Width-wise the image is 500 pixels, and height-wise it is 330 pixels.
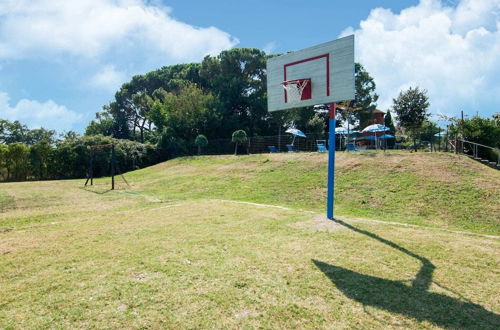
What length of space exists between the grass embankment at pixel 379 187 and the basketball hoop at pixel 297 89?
360 cm

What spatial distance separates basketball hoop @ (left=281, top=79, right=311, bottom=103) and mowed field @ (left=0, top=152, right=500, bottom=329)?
297cm

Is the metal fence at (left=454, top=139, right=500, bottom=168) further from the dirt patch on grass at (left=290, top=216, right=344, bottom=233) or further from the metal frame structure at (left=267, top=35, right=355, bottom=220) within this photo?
the dirt patch on grass at (left=290, top=216, right=344, bottom=233)

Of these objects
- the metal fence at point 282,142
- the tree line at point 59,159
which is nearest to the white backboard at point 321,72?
the metal fence at point 282,142

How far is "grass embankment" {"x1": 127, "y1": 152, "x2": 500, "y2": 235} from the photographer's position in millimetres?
8531

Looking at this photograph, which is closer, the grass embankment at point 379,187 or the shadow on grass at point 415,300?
the shadow on grass at point 415,300

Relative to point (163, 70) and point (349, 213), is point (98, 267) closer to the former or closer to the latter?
point (349, 213)

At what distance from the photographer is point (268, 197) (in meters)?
11.5

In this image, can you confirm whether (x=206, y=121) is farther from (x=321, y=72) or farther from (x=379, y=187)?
(x=321, y=72)

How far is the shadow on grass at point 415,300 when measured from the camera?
2947mm

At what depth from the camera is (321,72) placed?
7543 millimetres

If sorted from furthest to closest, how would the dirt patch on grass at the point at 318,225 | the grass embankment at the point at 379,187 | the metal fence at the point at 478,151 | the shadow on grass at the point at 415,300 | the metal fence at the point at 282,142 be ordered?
the metal fence at the point at 282,142 → the metal fence at the point at 478,151 → the grass embankment at the point at 379,187 → the dirt patch on grass at the point at 318,225 → the shadow on grass at the point at 415,300

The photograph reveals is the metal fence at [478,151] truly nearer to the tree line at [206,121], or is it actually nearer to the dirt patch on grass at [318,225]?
the tree line at [206,121]

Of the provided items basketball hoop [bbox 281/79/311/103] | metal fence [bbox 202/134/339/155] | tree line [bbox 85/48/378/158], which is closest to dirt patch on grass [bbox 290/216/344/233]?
basketball hoop [bbox 281/79/311/103]

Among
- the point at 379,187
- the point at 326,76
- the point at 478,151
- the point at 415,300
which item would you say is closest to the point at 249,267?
the point at 415,300
